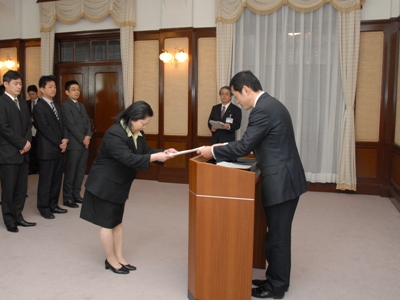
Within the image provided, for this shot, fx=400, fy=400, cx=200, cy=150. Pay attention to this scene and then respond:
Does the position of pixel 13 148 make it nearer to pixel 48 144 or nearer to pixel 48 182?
pixel 48 144

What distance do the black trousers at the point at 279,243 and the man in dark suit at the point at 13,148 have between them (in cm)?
291

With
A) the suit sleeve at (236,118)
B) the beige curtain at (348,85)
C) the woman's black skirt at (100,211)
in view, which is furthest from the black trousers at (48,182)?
the beige curtain at (348,85)

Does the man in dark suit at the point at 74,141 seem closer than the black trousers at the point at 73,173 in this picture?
Yes

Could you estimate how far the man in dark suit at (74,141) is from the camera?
211 inches

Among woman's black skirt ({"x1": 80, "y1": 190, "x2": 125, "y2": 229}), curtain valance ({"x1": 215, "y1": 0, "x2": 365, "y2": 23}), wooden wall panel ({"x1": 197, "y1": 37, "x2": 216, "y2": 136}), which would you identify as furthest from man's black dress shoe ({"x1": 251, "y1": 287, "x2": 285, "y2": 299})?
curtain valance ({"x1": 215, "y1": 0, "x2": 365, "y2": 23})

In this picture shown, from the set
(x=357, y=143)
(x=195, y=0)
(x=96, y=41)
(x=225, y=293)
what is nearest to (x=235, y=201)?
(x=225, y=293)

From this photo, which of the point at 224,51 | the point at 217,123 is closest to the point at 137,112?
the point at 217,123

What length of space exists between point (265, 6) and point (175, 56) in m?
1.77

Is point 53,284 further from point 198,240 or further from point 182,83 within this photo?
point 182,83

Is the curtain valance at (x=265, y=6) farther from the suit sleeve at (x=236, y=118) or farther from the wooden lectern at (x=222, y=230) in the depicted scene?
the wooden lectern at (x=222, y=230)

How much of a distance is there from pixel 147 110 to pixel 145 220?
2.28 m

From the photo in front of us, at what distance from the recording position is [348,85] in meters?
6.34

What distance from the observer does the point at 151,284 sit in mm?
3150

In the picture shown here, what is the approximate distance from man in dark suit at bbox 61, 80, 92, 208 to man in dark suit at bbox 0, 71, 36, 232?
88 cm
